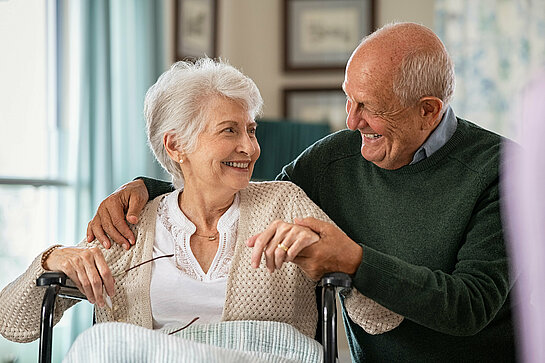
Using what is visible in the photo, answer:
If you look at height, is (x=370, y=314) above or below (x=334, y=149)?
below

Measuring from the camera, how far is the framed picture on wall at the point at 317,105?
4.30 meters

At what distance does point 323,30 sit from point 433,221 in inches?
102

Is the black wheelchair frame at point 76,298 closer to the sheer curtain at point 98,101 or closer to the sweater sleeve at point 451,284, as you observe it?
the sweater sleeve at point 451,284

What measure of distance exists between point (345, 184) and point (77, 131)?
151cm

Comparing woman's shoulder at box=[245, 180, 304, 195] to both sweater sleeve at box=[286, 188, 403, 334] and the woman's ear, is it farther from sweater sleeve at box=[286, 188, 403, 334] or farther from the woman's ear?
sweater sleeve at box=[286, 188, 403, 334]

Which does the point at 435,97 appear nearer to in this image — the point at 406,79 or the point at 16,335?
the point at 406,79

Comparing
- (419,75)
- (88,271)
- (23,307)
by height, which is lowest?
(23,307)

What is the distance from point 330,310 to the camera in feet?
5.07

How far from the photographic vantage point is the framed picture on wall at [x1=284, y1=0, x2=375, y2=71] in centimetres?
427

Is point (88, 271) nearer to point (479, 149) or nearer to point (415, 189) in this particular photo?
point (415, 189)

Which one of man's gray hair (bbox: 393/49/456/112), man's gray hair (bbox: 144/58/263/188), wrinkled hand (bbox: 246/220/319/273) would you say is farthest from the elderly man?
wrinkled hand (bbox: 246/220/319/273)

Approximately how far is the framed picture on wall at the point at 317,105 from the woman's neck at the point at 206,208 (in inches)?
93.2

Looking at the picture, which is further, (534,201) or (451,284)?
(451,284)

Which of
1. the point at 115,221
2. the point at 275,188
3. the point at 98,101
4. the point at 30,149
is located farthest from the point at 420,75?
the point at 30,149
